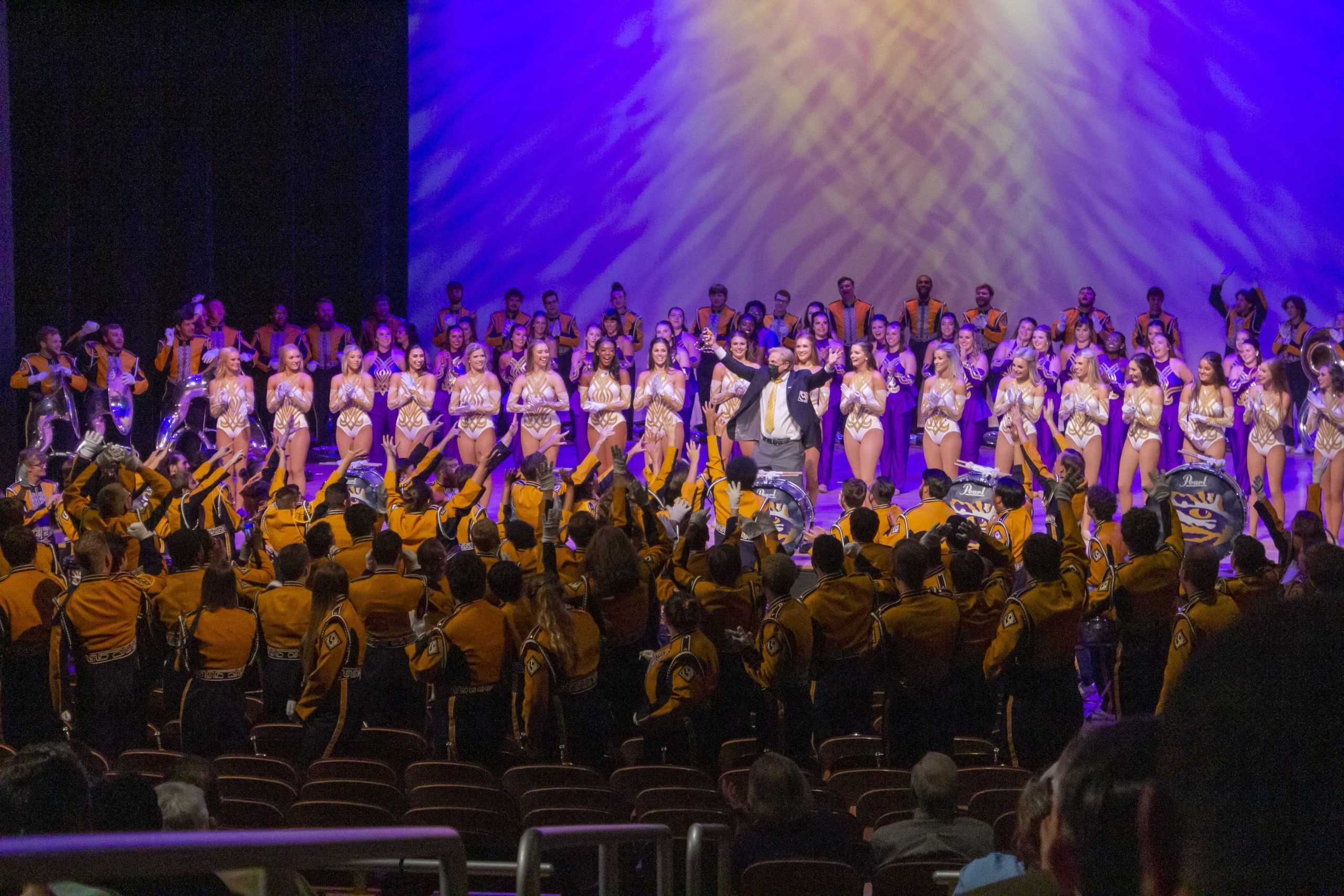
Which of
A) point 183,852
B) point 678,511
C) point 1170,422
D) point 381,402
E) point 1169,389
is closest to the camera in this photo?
point 183,852

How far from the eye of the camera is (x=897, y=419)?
14.8 meters

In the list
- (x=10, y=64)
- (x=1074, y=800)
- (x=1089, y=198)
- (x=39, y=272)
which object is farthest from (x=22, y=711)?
(x=1089, y=198)

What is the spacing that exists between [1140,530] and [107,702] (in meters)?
5.20

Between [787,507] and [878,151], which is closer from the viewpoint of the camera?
[787,507]

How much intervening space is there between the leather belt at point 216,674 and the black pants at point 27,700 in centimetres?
119

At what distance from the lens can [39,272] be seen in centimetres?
1599

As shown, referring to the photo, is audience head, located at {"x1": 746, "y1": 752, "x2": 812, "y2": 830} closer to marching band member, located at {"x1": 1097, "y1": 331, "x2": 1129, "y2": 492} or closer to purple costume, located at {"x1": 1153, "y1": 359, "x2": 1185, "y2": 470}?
marching band member, located at {"x1": 1097, "y1": 331, "x2": 1129, "y2": 492}

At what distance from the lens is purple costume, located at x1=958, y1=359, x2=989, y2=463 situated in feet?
47.0

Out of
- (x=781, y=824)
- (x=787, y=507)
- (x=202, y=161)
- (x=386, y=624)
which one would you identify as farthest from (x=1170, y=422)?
(x=202, y=161)

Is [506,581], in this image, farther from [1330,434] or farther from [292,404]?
[1330,434]

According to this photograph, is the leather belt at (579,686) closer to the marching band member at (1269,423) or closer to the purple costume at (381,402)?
the marching band member at (1269,423)

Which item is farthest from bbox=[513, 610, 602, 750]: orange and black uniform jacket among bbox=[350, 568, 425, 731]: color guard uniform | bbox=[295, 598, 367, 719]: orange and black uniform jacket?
bbox=[350, 568, 425, 731]: color guard uniform

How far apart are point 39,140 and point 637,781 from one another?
14.2 metres

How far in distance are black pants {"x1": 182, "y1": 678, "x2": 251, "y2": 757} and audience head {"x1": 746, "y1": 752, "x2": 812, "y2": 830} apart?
304 cm
